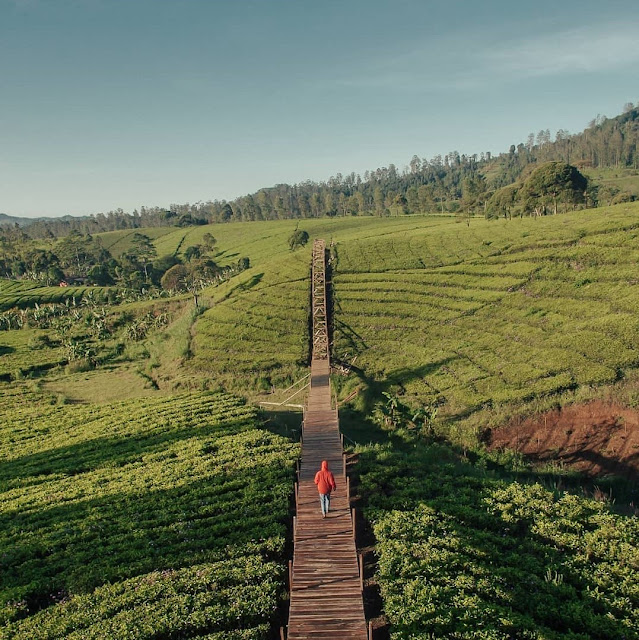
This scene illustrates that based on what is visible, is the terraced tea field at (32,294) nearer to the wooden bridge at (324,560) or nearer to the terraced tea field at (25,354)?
the terraced tea field at (25,354)

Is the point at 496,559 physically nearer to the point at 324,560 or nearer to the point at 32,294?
the point at 324,560

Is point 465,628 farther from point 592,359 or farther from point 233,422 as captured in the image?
point 592,359

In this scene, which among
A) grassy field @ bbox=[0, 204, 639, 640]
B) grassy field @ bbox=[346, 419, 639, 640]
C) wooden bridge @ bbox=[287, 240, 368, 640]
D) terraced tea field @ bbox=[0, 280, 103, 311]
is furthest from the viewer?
terraced tea field @ bbox=[0, 280, 103, 311]

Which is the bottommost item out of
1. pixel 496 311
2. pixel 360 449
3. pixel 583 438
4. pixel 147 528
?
pixel 583 438

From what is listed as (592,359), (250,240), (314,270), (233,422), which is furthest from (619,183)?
(233,422)

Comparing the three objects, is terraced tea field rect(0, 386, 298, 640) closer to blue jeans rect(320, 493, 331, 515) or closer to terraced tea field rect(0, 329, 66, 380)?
blue jeans rect(320, 493, 331, 515)

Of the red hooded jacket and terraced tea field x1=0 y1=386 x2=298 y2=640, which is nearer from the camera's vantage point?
terraced tea field x1=0 y1=386 x2=298 y2=640

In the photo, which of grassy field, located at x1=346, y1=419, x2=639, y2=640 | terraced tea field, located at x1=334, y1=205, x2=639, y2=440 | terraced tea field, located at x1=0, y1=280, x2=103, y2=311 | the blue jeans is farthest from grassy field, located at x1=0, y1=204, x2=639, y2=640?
terraced tea field, located at x1=0, y1=280, x2=103, y2=311

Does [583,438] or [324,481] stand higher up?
[324,481]

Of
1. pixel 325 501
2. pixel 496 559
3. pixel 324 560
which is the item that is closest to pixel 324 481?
pixel 325 501
